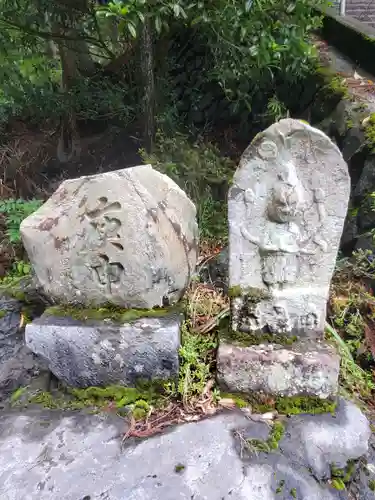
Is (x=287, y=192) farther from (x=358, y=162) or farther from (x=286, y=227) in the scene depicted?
(x=358, y=162)

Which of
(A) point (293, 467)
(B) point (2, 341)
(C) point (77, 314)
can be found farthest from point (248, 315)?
(B) point (2, 341)

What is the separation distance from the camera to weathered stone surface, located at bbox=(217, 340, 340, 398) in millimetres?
2016

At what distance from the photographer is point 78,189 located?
216 cm

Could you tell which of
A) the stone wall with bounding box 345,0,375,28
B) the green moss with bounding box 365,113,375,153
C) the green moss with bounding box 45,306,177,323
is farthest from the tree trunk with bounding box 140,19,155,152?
the stone wall with bounding box 345,0,375,28

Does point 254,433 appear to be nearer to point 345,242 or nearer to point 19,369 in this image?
point 19,369

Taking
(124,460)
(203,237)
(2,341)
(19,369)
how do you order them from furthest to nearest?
(203,237)
(2,341)
(19,369)
(124,460)

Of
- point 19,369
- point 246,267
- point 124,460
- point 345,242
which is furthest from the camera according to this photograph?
point 345,242

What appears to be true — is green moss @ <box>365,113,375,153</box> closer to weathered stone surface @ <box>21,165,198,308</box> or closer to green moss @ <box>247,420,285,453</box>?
weathered stone surface @ <box>21,165,198,308</box>

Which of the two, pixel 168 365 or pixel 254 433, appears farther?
pixel 168 365

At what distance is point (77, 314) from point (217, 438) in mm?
884

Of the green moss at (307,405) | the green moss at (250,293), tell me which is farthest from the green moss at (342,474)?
the green moss at (250,293)

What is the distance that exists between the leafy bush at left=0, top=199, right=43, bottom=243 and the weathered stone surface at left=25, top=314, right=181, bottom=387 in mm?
1989

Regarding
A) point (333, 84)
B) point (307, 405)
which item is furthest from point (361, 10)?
point (307, 405)

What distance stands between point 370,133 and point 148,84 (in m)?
2.05
